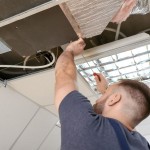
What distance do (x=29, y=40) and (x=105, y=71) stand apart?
2.17 ft

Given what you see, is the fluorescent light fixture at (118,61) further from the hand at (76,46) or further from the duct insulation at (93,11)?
the duct insulation at (93,11)

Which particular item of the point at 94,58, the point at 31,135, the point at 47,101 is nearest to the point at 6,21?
the point at 94,58

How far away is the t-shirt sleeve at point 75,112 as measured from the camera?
1147 mm

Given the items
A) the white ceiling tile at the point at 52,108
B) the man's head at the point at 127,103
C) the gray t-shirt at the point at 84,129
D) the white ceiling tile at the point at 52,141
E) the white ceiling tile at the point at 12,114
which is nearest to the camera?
the gray t-shirt at the point at 84,129

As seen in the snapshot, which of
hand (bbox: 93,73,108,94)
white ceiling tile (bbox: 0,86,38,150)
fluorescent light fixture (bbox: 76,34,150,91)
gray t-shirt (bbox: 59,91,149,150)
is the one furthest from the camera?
white ceiling tile (bbox: 0,86,38,150)

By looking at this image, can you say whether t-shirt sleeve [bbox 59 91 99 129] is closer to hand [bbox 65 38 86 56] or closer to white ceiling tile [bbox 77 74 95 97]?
hand [bbox 65 38 86 56]

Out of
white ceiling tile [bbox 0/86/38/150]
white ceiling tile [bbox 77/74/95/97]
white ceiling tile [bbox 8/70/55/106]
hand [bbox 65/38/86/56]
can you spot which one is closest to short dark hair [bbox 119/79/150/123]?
hand [bbox 65/38/86/56]

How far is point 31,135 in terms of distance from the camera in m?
2.73

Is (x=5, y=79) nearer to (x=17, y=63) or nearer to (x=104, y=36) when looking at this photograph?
(x=17, y=63)

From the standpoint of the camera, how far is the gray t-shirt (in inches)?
43.9

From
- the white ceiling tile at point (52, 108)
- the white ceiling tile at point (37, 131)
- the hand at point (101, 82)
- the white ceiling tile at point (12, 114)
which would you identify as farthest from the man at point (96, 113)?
the white ceiling tile at point (37, 131)

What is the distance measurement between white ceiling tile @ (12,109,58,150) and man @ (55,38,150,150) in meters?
1.32

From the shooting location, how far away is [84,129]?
3.71 ft

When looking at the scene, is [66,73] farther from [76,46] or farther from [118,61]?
[118,61]
